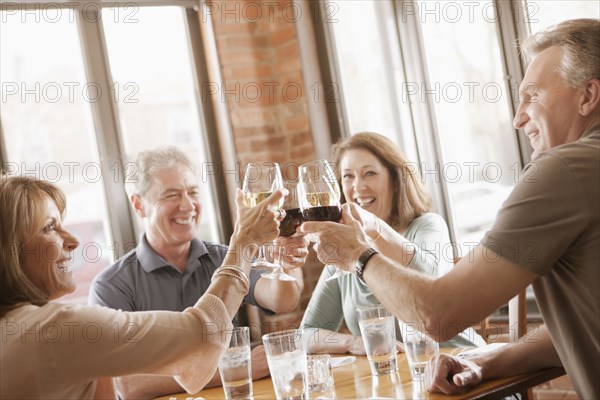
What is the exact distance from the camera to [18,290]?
1.50 m

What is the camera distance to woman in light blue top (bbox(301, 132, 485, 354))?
2348 millimetres

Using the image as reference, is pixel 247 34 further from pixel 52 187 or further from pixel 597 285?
pixel 597 285

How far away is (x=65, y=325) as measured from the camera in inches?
54.9

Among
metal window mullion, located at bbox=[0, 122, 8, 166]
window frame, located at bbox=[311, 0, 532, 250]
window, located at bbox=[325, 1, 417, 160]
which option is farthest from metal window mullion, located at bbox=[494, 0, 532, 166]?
metal window mullion, located at bbox=[0, 122, 8, 166]

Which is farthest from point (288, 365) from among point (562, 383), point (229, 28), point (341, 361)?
point (229, 28)

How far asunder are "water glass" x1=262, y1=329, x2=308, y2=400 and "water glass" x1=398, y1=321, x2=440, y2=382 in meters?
0.27

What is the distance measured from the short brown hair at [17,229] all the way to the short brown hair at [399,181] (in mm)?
1515

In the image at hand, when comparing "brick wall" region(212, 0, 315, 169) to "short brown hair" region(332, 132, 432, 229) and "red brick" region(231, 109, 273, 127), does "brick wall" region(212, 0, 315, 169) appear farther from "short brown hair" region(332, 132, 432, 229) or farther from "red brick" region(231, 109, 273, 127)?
"short brown hair" region(332, 132, 432, 229)

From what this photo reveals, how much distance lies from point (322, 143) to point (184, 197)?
3.50 feet

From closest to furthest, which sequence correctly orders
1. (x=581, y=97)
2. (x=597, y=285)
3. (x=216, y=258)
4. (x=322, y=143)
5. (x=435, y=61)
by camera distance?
(x=597, y=285) < (x=581, y=97) < (x=216, y=258) < (x=435, y=61) < (x=322, y=143)

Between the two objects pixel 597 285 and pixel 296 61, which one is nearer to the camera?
pixel 597 285

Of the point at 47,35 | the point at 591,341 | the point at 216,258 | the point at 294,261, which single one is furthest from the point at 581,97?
the point at 47,35

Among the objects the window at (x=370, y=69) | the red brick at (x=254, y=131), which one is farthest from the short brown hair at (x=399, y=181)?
the red brick at (x=254, y=131)

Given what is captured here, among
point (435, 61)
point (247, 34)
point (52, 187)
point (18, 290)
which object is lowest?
point (18, 290)
